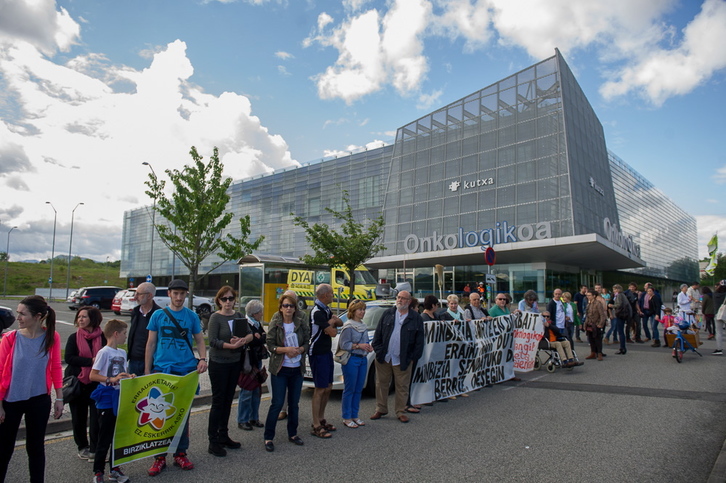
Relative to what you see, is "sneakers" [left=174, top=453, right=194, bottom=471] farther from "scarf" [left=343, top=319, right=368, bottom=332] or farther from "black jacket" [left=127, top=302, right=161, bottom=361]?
"scarf" [left=343, top=319, right=368, bottom=332]

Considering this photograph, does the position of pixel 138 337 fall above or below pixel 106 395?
above

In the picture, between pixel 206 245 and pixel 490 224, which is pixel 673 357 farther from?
pixel 490 224

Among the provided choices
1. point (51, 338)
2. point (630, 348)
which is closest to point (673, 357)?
point (630, 348)

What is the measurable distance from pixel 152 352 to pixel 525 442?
416 centimetres

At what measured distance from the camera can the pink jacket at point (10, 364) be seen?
12.6 feet

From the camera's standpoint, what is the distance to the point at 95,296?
32.2 m

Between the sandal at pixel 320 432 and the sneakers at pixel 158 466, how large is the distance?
174cm

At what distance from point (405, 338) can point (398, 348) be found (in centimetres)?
18

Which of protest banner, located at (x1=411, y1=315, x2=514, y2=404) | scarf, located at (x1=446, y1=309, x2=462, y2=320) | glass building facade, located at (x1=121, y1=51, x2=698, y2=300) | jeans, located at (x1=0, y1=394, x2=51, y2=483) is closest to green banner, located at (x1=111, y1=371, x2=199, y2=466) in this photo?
jeans, located at (x1=0, y1=394, x2=51, y2=483)

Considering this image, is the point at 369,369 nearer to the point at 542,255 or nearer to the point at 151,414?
the point at 151,414

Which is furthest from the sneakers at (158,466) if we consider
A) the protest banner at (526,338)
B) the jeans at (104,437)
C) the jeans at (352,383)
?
the protest banner at (526,338)

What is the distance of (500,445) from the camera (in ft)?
18.2

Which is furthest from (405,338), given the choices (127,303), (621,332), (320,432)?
(127,303)

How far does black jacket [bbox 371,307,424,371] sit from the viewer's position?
697cm
